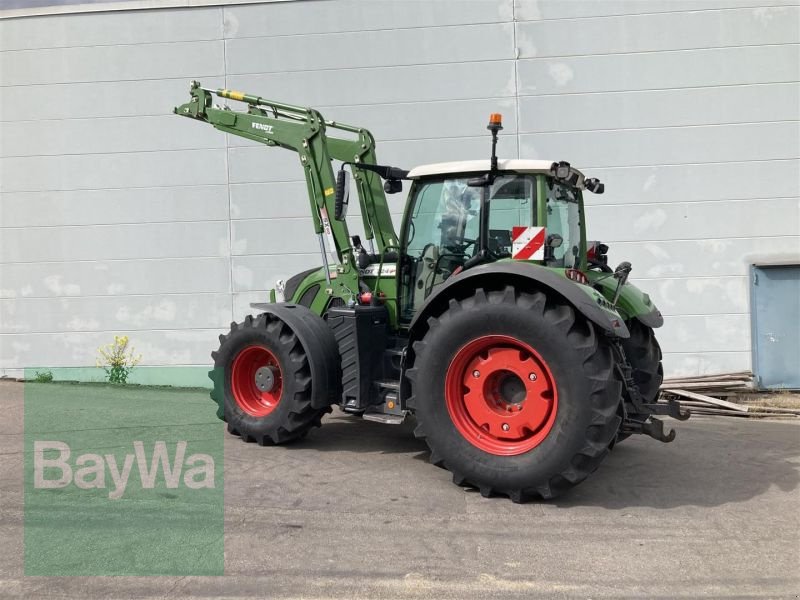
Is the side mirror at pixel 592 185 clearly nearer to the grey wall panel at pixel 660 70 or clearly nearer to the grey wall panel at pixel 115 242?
the grey wall panel at pixel 660 70

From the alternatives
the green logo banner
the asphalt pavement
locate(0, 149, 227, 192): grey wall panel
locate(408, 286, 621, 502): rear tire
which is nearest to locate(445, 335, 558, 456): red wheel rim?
locate(408, 286, 621, 502): rear tire

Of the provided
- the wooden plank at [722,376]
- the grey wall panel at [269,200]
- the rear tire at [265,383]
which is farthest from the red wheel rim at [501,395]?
the grey wall panel at [269,200]

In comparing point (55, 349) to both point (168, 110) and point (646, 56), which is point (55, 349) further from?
point (646, 56)

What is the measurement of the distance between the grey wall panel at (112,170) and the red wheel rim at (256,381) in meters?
3.77

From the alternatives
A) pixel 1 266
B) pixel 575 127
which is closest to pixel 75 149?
pixel 1 266

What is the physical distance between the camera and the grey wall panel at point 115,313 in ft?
32.3

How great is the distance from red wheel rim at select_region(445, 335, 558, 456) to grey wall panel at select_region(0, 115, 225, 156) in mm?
5873

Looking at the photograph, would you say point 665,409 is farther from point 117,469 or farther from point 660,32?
point 660,32

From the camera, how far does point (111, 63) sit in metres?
9.80

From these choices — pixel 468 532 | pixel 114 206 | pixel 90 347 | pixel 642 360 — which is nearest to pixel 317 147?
pixel 642 360

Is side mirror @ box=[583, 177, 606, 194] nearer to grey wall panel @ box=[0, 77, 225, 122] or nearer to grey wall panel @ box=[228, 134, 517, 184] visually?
grey wall panel @ box=[228, 134, 517, 184]

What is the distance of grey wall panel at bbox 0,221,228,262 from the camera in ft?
32.1

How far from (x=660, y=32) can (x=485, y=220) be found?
4865 mm

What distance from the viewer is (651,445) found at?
6578 millimetres
